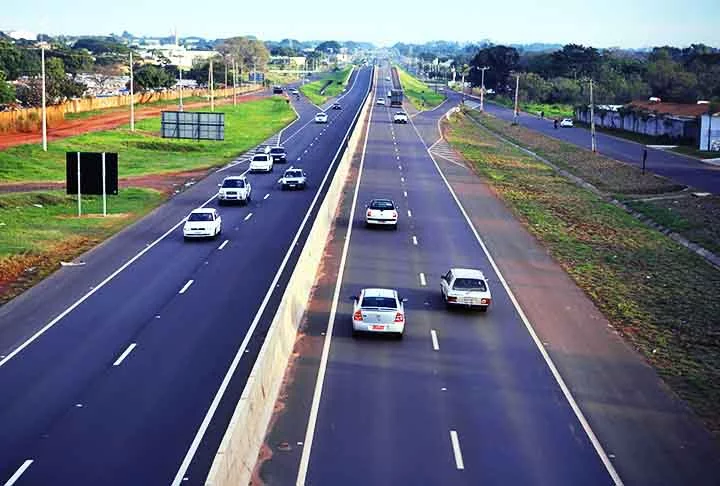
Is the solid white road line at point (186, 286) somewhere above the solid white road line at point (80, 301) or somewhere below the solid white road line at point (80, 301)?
above

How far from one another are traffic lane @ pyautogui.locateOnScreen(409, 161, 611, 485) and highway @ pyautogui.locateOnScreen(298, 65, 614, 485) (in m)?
0.03

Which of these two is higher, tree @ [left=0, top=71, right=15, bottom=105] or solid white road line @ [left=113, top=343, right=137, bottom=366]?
tree @ [left=0, top=71, right=15, bottom=105]

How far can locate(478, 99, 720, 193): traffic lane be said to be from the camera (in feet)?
251

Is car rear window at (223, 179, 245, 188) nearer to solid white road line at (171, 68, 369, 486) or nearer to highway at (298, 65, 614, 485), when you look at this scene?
solid white road line at (171, 68, 369, 486)

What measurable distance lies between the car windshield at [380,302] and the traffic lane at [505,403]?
1.86 metres

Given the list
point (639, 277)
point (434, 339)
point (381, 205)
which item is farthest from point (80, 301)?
point (639, 277)

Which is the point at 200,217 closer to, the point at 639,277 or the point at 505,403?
the point at 639,277

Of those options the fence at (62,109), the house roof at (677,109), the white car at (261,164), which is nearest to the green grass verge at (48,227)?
the white car at (261,164)

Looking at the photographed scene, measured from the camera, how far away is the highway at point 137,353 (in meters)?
19.6

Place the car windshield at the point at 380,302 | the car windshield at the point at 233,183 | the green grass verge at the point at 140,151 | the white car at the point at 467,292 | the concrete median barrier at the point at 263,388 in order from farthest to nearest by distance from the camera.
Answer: the green grass verge at the point at 140,151 → the car windshield at the point at 233,183 → the white car at the point at 467,292 → the car windshield at the point at 380,302 → the concrete median barrier at the point at 263,388

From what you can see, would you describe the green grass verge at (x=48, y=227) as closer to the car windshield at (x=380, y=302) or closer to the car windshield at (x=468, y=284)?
the car windshield at (x=380, y=302)

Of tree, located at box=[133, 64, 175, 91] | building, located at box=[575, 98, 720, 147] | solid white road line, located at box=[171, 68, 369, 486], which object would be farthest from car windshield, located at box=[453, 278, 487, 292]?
tree, located at box=[133, 64, 175, 91]

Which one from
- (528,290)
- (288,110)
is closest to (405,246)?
(528,290)

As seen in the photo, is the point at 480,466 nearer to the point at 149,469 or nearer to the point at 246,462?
the point at 246,462
